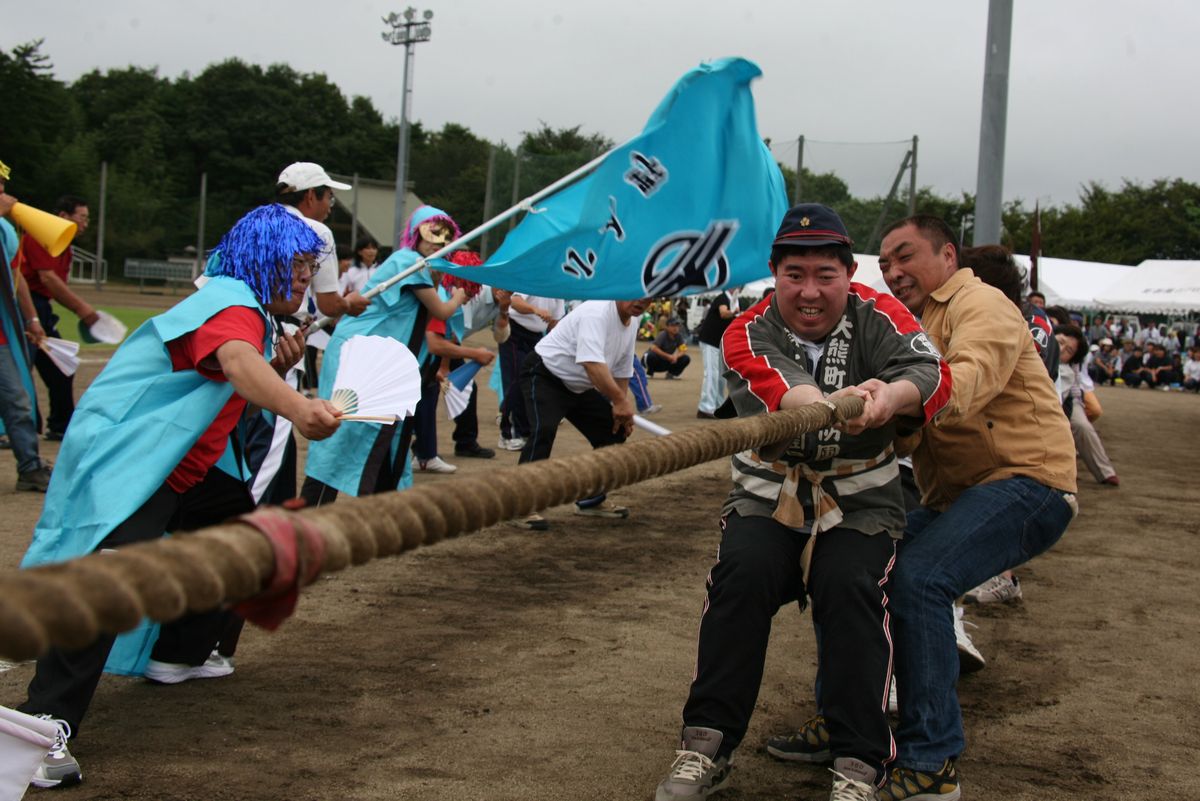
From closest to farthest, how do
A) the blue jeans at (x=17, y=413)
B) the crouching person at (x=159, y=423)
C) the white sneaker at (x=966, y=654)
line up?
the crouching person at (x=159, y=423), the white sneaker at (x=966, y=654), the blue jeans at (x=17, y=413)

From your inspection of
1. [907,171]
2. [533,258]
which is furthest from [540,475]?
[907,171]

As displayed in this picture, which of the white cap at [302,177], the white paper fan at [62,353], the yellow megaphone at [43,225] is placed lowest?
the white paper fan at [62,353]

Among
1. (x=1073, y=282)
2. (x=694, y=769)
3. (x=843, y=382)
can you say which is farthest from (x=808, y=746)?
(x=1073, y=282)

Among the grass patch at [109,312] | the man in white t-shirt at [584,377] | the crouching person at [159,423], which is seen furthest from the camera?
the grass patch at [109,312]

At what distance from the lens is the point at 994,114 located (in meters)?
9.84

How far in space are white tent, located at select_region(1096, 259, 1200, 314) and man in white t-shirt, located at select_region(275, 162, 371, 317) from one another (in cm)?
2614

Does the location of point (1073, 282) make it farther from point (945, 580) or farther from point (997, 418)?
point (945, 580)

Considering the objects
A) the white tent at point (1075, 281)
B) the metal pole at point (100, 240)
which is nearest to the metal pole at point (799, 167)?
the white tent at point (1075, 281)

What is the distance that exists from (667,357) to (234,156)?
67.8 metres

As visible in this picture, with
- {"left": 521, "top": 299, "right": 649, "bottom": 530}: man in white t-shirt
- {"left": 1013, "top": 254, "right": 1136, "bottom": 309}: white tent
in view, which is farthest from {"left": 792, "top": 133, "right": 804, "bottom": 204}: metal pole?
{"left": 1013, "top": 254, "right": 1136, "bottom": 309}: white tent

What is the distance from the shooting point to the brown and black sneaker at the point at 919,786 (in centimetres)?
335

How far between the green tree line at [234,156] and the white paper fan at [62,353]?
33648 mm

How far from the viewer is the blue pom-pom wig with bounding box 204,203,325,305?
13.0 ft

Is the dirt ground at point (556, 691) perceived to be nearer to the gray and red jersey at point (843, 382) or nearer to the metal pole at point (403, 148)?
the gray and red jersey at point (843, 382)
